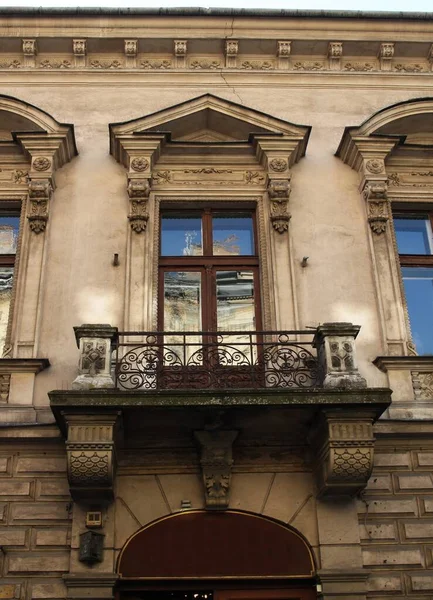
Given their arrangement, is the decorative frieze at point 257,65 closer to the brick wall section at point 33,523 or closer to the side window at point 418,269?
the side window at point 418,269

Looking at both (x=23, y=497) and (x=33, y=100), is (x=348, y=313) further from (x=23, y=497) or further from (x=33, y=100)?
(x=33, y=100)

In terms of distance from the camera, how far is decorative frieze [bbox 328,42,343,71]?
1109 centimetres

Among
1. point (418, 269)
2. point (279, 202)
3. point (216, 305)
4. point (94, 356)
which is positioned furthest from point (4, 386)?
point (418, 269)

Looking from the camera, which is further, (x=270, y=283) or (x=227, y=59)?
(x=227, y=59)

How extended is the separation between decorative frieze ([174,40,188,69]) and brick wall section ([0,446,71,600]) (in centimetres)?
591

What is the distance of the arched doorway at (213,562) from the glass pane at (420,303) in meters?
2.96

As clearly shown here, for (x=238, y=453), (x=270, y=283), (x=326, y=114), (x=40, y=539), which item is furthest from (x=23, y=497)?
(x=326, y=114)

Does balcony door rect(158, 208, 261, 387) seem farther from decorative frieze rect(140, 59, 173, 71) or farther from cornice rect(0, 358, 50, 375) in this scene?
decorative frieze rect(140, 59, 173, 71)

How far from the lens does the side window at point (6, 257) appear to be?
930 cm

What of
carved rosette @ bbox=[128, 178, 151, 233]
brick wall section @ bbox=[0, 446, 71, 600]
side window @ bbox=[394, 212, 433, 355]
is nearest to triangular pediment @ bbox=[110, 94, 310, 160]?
carved rosette @ bbox=[128, 178, 151, 233]

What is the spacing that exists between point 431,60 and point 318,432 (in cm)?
627

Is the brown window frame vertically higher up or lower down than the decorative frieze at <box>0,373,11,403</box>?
higher up

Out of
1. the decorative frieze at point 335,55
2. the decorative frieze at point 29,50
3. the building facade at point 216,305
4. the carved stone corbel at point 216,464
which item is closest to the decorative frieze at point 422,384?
the building facade at point 216,305

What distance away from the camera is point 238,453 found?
324 inches
